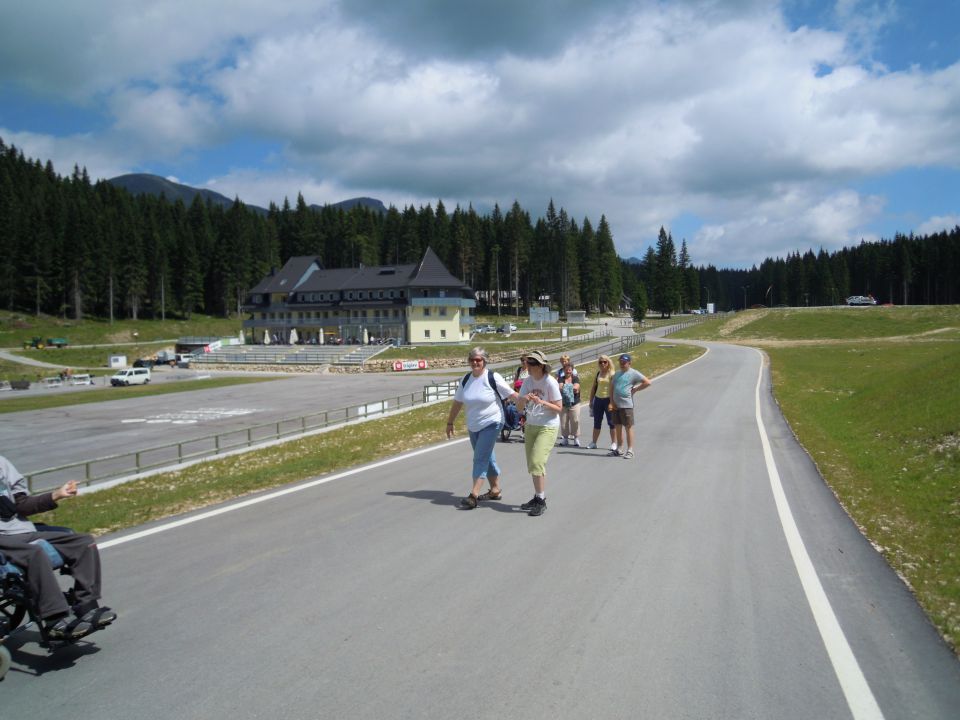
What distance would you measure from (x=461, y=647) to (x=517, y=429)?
411 inches

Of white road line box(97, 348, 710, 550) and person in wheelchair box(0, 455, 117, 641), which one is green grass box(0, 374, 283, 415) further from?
person in wheelchair box(0, 455, 117, 641)

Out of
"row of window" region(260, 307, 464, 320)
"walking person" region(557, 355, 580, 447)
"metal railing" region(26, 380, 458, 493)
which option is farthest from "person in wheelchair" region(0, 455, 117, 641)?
"row of window" region(260, 307, 464, 320)

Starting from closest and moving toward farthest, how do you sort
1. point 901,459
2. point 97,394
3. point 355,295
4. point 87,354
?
1. point 901,459
2. point 97,394
3. point 87,354
4. point 355,295

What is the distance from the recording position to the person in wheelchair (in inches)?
160

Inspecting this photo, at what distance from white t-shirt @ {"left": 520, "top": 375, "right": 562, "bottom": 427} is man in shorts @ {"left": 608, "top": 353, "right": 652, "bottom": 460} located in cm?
445

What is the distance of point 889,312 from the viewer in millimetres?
88562

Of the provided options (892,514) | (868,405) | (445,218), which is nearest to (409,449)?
(892,514)

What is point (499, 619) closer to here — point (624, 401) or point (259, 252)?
point (624, 401)

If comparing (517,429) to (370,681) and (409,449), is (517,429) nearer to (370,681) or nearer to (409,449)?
(409,449)

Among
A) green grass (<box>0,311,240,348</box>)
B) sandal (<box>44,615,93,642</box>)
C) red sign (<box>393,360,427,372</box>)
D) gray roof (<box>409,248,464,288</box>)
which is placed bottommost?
red sign (<box>393,360,427,372</box>)

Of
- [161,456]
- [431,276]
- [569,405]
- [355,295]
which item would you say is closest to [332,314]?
[355,295]

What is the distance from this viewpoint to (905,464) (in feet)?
35.1

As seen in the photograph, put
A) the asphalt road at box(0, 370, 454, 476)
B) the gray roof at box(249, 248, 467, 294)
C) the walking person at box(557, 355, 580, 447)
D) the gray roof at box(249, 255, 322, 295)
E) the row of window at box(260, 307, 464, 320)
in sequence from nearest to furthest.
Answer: the walking person at box(557, 355, 580, 447) < the asphalt road at box(0, 370, 454, 476) < the row of window at box(260, 307, 464, 320) < the gray roof at box(249, 248, 467, 294) < the gray roof at box(249, 255, 322, 295)

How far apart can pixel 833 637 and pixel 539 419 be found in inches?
159
